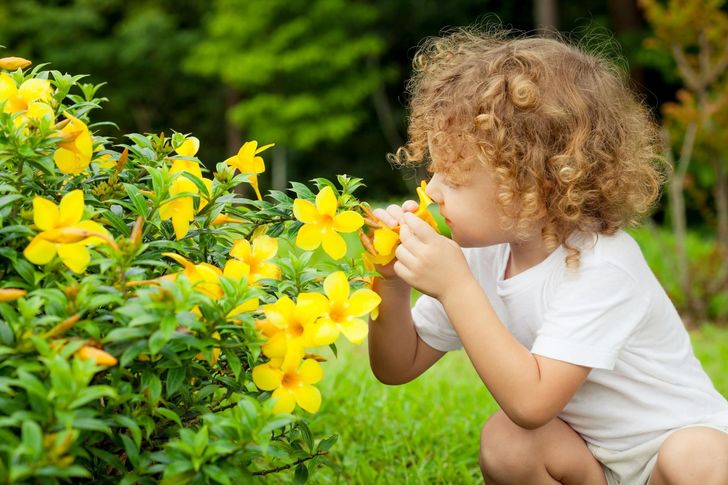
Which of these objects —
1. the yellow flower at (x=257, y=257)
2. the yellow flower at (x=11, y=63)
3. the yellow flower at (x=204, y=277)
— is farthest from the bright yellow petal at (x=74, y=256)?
the yellow flower at (x=11, y=63)

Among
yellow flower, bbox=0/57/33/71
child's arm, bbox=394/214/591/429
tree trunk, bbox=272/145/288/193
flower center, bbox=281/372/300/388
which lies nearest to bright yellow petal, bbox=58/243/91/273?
flower center, bbox=281/372/300/388

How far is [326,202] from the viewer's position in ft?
4.70

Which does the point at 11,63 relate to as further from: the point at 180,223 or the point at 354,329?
the point at 354,329

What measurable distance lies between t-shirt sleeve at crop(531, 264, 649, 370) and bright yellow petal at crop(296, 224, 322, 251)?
0.52m

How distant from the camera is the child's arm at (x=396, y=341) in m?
1.86

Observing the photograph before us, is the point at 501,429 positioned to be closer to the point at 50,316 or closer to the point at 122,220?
the point at 122,220

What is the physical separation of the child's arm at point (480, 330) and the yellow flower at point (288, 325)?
359 millimetres

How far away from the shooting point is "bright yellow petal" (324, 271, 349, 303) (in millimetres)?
1341

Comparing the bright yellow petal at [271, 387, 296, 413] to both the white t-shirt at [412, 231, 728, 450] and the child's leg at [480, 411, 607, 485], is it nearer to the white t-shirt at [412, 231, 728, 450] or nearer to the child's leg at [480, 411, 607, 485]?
the white t-shirt at [412, 231, 728, 450]

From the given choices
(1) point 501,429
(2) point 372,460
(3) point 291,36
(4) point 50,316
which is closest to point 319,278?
(4) point 50,316

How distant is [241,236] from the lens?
1583 mm

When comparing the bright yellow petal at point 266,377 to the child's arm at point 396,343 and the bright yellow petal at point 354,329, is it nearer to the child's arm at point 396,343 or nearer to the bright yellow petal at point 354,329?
the bright yellow petal at point 354,329

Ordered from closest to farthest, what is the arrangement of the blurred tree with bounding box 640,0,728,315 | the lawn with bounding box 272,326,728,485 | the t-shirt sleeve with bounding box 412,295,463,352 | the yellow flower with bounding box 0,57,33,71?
the yellow flower with bounding box 0,57,33,71
the t-shirt sleeve with bounding box 412,295,463,352
the lawn with bounding box 272,326,728,485
the blurred tree with bounding box 640,0,728,315

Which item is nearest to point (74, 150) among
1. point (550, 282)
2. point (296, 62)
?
point (550, 282)
